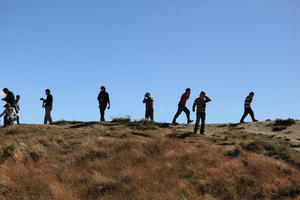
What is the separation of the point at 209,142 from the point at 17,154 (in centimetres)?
813

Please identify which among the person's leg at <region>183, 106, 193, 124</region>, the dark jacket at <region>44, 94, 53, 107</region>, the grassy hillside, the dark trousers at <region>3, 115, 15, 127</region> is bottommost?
the grassy hillside

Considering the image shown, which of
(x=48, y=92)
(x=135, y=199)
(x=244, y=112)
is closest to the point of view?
(x=135, y=199)

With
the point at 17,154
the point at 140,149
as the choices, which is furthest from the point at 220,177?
the point at 17,154

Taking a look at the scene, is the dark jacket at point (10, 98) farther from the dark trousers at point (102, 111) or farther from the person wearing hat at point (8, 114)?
the dark trousers at point (102, 111)

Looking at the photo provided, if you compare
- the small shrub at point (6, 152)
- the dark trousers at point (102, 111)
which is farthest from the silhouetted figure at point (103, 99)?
the small shrub at point (6, 152)

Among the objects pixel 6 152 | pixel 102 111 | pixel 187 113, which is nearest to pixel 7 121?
pixel 6 152

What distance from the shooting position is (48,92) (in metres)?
18.1

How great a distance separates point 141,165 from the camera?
40.0 ft

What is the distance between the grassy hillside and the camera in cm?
994

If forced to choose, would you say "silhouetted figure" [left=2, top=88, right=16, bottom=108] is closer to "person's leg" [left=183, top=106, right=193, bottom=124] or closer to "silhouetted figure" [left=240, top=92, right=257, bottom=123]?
"person's leg" [left=183, top=106, right=193, bottom=124]

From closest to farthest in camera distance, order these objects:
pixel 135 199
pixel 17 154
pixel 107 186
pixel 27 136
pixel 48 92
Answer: pixel 135 199, pixel 107 186, pixel 17 154, pixel 27 136, pixel 48 92

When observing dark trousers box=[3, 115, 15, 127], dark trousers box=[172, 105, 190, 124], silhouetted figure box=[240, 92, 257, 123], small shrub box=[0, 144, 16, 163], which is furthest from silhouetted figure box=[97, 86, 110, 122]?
silhouetted figure box=[240, 92, 257, 123]

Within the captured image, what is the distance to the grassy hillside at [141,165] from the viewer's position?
32.6ft

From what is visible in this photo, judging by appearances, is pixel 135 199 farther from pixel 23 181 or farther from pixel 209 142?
pixel 209 142
